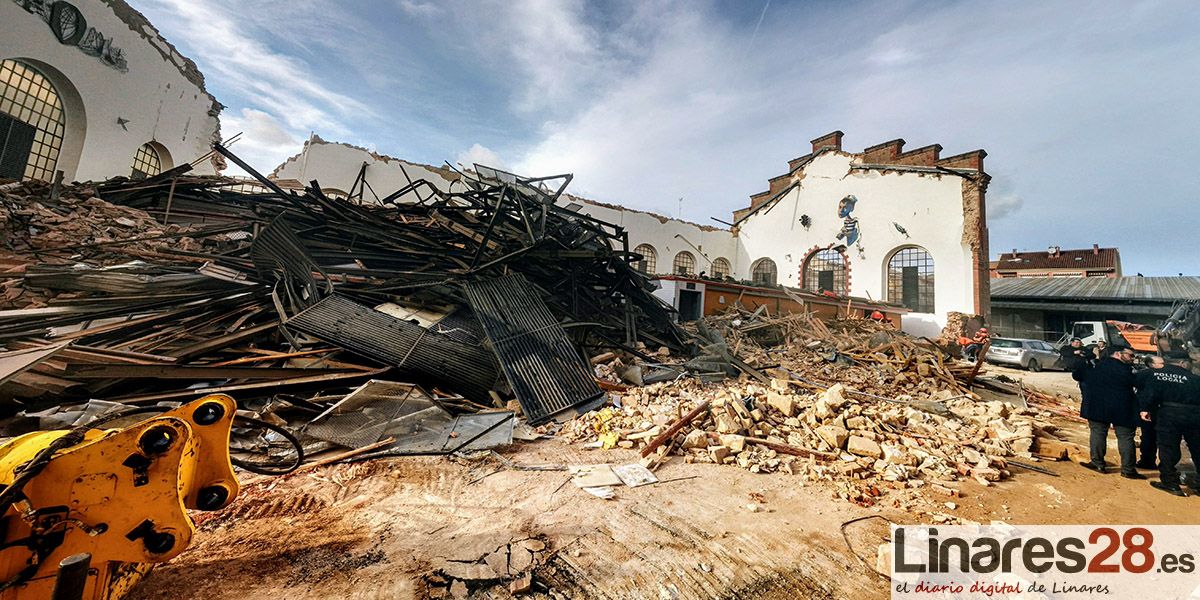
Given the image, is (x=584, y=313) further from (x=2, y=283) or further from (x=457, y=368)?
(x=2, y=283)

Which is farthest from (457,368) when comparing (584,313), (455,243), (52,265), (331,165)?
(331,165)

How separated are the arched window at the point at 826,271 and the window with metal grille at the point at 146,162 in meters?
25.0

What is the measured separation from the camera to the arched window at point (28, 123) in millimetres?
8977

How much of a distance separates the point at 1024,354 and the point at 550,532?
1865 cm

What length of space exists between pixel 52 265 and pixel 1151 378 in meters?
13.5

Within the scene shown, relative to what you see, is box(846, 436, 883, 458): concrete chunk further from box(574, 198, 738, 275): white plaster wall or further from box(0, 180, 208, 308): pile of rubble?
box(574, 198, 738, 275): white plaster wall

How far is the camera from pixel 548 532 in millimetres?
2492

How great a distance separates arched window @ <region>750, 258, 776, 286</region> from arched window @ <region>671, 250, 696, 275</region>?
338 cm

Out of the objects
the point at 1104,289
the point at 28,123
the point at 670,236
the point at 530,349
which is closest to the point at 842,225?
the point at 670,236

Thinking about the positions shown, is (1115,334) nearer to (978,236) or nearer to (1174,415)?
(978,236)

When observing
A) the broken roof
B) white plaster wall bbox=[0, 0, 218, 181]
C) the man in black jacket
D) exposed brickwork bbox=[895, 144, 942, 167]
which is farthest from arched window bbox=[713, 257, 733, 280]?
the broken roof

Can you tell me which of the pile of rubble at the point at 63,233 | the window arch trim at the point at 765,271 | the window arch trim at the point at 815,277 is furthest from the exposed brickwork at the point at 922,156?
the pile of rubble at the point at 63,233

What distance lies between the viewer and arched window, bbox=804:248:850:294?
19.5 m

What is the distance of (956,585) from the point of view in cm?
223
